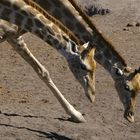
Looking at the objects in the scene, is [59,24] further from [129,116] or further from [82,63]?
[129,116]

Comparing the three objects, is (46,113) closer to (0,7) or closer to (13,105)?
(13,105)

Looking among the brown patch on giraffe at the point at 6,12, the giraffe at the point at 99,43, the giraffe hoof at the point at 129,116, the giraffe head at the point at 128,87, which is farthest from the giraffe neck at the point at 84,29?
the brown patch on giraffe at the point at 6,12

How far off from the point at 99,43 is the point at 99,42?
0.02m

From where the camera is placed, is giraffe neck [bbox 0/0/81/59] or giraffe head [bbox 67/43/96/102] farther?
giraffe neck [bbox 0/0/81/59]

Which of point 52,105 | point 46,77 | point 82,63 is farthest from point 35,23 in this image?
point 52,105

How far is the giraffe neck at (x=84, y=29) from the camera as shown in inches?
273

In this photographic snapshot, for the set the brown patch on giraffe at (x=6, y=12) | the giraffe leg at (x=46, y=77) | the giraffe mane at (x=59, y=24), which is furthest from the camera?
the giraffe leg at (x=46, y=77)

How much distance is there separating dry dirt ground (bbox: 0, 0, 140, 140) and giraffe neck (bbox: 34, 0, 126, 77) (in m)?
0.65

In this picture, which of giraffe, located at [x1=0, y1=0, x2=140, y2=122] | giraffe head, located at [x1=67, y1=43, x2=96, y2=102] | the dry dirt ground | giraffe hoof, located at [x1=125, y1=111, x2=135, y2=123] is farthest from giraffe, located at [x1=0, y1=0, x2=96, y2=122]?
the dry dirt ground

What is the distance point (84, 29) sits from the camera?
281 inches

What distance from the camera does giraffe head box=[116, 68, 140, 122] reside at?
672 cm

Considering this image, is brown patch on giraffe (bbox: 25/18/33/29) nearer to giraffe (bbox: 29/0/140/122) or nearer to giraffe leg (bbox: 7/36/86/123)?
giraffe (bbox: 29/0/140/122)

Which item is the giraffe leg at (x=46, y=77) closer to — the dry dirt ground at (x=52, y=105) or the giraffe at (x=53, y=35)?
the dry dirt ground at (x=52, y=105)

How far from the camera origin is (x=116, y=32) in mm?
11523
